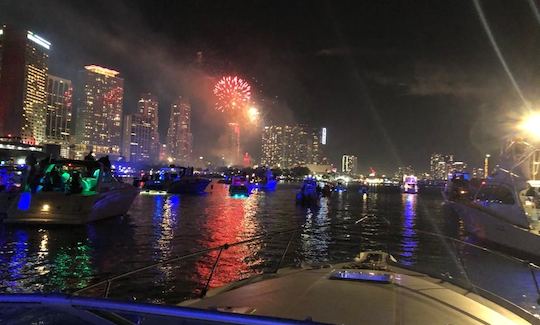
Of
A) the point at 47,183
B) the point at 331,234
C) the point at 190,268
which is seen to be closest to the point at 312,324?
the point at 190,268

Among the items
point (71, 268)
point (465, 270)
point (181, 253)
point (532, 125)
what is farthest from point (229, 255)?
point (532, 125)

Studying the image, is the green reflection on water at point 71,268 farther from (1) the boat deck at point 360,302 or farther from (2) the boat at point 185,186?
(2) the boat at point 185,186

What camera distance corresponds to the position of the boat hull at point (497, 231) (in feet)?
45.6

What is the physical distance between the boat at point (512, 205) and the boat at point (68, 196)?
1531cm

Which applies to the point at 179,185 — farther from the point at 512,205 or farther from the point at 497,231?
the point at 512,205

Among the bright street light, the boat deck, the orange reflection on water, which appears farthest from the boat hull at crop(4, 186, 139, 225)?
the bright street light

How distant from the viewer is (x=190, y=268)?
10.7 m

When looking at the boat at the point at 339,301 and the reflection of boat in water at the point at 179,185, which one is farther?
the reflection of boat in water at the point at 179,185

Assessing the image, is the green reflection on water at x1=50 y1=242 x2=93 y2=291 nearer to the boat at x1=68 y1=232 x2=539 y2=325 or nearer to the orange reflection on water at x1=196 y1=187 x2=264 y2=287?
the orange reflection on water at x1=196 y1=187 x2=264 y2=287

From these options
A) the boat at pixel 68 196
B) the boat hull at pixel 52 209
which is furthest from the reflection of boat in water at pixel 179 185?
the boat hull at pixel 52 209

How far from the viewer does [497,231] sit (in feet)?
53.6

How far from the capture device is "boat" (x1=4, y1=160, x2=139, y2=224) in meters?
18.3

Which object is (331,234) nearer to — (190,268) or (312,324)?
(190,268)

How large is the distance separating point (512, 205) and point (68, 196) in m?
16.4
